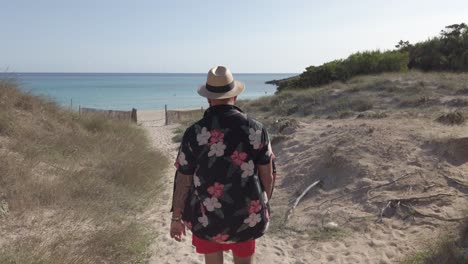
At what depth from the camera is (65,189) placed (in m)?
5.61

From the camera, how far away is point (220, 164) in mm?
2264

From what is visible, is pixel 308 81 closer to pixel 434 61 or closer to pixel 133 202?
pixel 434 61

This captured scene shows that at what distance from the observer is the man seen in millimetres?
2262

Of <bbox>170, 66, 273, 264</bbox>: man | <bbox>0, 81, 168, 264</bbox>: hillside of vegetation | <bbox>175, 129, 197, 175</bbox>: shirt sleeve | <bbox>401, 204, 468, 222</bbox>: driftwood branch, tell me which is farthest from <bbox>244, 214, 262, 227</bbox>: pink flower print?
<bbox>401, 204, 468, 222</bbox>: driftwood branch

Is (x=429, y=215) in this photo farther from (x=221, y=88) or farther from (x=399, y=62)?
(x=399, y=62)

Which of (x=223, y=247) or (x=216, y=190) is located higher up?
(x=216, y=190)

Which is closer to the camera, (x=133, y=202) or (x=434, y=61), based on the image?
(x=133, y=202)

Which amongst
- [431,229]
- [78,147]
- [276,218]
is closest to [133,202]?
[276,218]

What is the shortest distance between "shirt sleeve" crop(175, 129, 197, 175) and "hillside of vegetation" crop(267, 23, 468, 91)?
17237mm

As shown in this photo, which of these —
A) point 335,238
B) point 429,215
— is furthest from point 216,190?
point 429,215

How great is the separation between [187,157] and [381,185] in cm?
438

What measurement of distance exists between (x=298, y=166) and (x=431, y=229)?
3363 mm

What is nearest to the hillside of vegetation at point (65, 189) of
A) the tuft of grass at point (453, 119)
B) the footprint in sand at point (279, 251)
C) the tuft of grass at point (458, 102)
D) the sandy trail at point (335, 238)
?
the sandy trail at point (335, 238)

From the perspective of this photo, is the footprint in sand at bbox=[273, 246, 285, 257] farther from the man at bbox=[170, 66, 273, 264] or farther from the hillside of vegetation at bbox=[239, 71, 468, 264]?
the man at bbox=[170, 66, 273, 264]
